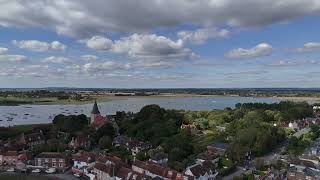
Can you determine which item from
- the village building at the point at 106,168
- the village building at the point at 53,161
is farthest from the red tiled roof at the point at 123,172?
the village building at the point at 53,161

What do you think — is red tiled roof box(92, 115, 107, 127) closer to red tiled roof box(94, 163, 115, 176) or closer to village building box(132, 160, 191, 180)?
red tiled roof box(94, 163, 115, 176)

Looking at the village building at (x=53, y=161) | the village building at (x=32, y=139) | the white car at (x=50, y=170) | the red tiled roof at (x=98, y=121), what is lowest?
the white car at (x=50, y=170)

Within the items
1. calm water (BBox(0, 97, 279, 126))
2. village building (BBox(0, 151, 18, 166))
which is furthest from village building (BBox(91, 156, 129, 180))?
calm water (BBox(0, 97, 279, 126))

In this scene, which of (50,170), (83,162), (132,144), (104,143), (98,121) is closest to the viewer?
(50,170)

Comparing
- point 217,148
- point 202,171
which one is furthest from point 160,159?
point 217,148

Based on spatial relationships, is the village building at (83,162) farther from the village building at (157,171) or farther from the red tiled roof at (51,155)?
the village building at (157,171)

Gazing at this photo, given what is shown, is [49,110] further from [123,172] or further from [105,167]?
[123,172]

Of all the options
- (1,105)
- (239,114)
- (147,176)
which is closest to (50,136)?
(147,176)

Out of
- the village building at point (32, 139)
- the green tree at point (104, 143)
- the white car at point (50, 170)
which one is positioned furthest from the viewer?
the village building at point (32, 139)
